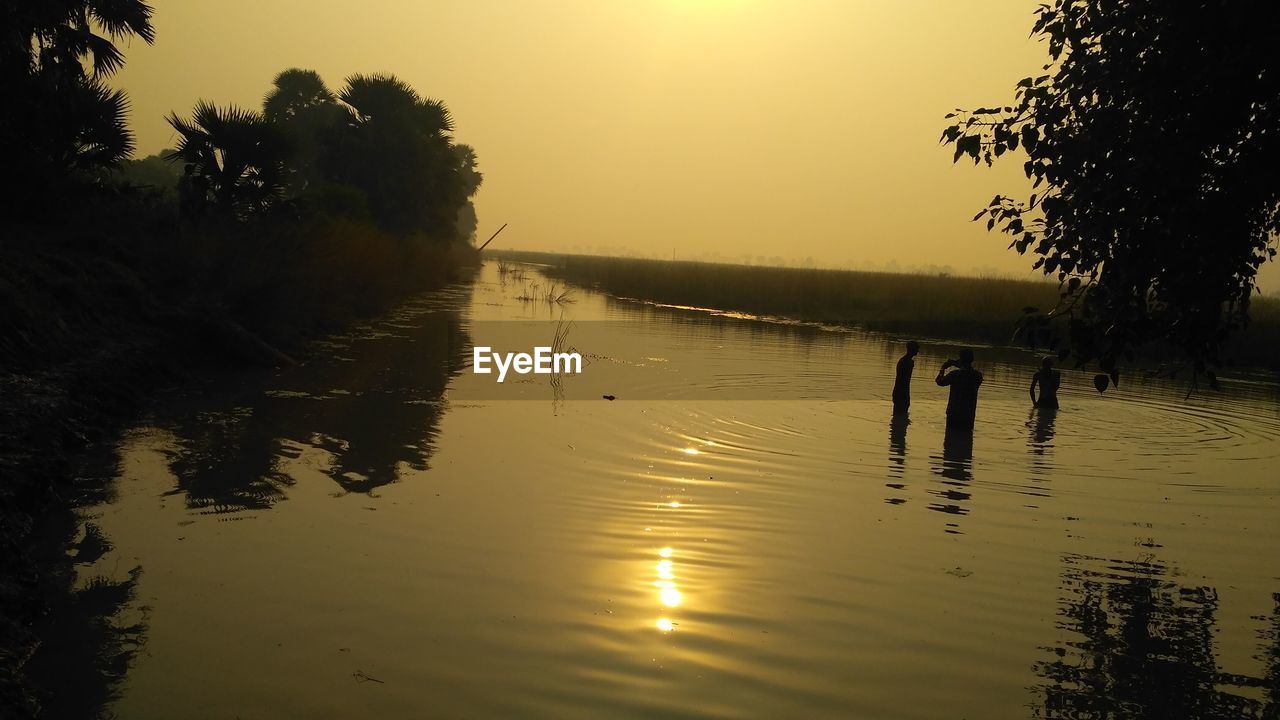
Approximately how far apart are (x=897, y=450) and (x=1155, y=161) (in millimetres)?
6681

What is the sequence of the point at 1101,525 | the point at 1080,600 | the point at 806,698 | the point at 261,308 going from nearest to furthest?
1. the point at 806,698
2. the point at 1080,600
3. the point at 1101,525
4. the point at 261,308

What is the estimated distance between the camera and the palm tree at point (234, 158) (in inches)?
892

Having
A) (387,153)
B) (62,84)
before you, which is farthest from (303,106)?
(62,84)

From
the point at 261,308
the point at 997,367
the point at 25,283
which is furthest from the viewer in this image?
the point at 997,367

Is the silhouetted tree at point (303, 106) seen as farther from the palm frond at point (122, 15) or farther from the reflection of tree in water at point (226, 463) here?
the reflection of tree in water at point (226, 463)

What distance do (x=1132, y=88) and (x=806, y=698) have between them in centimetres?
366

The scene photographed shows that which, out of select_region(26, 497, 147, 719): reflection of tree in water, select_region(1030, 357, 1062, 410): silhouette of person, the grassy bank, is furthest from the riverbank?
the grassy bank

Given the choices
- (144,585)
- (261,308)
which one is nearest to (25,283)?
(261,308)

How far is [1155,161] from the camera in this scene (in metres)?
5.24

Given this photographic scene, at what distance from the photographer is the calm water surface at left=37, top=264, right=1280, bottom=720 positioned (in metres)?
4.88

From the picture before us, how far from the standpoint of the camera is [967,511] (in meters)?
8.73

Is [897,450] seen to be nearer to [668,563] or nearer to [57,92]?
[668,563]

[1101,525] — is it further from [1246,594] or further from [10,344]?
[10,344]

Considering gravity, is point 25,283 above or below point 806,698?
above
